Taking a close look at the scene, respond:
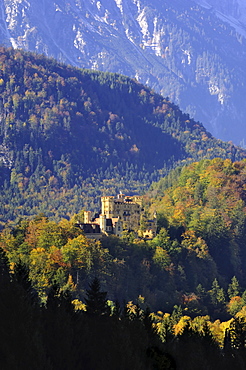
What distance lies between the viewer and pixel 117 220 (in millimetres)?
158375

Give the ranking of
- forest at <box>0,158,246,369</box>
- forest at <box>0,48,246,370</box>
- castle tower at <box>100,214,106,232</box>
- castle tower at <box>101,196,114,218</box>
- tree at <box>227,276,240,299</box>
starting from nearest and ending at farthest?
forest at <box>0,48,246,370</box> → forest at <box>0,158,246,369</box> → castle tower at <box>100,214,106,232</box> → castle tower at <box>101,196,114,218</box> → tree at <box>227,276,240,299</box>

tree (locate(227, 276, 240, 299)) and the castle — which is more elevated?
the castle

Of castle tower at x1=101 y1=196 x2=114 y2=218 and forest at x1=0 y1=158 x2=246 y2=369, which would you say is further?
castle tower at x1=101 y1=196 x2=114 y2=218

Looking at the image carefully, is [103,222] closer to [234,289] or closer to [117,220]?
[117,220]

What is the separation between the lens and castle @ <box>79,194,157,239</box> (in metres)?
156

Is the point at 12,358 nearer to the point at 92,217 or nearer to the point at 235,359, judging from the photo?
the point at 235,359

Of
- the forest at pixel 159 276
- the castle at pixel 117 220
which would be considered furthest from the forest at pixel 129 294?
the castle at pixel 117 220

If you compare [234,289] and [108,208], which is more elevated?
[108,208]

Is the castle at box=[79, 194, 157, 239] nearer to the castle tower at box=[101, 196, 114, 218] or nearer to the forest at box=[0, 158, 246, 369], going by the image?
the castle tower at box=[101, 196, 114, 218]

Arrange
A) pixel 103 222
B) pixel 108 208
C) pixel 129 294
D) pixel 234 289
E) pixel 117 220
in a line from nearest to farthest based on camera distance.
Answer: pixel 129 294 < pixel 103 222 < pixel 117 220 < pixel 108 208 < pixel 234 289

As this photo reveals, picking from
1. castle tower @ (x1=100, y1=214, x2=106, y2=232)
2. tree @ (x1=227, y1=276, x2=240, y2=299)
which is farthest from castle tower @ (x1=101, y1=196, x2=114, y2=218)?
tree @ (x1=227, y1=276, x2=240, y2=299)

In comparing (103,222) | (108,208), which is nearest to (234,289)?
(108,208)

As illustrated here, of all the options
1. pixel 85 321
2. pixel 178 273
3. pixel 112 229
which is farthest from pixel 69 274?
pixel 85 321

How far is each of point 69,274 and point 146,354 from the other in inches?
2188
